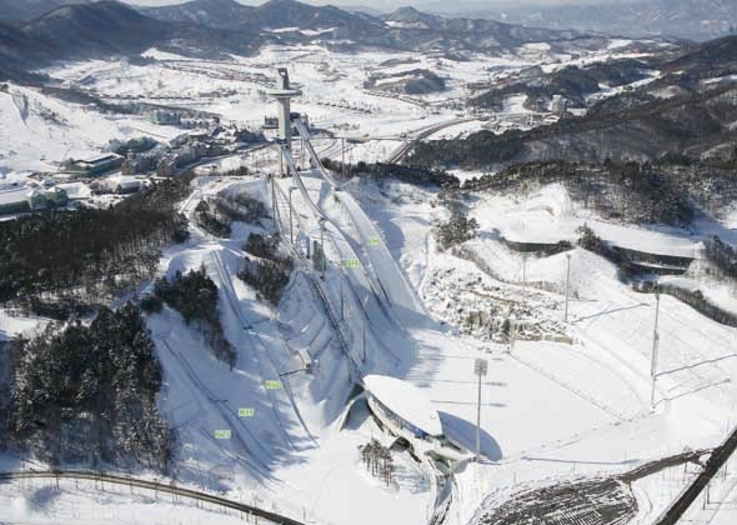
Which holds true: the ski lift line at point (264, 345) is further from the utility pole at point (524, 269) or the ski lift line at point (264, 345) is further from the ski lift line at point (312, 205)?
the utility pole at point (524, 269)

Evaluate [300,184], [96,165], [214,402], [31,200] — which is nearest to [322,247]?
Result: [300,184]

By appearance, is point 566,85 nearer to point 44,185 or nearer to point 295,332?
point 44,185

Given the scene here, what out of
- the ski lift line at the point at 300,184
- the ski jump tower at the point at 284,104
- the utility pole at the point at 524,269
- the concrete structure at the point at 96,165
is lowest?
the concrete structure at the point at 96,165

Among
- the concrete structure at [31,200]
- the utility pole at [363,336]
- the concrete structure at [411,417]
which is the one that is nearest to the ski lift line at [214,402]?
the concrete structure at [411,417]

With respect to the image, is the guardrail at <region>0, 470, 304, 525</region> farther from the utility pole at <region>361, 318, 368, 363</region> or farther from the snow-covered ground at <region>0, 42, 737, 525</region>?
the utility pole at <region>361, 318, 368, 363</region>

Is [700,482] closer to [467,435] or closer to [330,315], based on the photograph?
[467,435]

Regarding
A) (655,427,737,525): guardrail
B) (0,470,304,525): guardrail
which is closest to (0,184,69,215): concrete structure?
(0,470,304,525): guardrail
